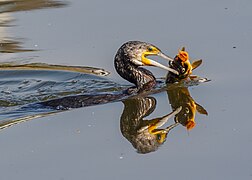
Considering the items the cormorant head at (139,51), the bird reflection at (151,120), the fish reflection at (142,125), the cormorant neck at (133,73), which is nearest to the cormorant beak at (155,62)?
the cormorant head at (139,51)

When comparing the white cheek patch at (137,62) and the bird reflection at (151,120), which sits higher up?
the white cheek patch at (137,62)

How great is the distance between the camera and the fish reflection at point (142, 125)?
7859mm

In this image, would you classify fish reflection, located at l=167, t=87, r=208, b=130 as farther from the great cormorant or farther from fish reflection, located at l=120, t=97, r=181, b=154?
the great cormorant

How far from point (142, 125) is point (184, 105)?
0.67 metres

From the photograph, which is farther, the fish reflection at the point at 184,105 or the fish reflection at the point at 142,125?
the fish reflection at the point at 184,105

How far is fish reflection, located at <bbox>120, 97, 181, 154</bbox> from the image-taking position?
7.86m

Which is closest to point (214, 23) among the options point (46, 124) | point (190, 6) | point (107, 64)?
point (190, 6)

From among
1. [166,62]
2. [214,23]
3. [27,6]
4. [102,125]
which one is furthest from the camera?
[27,6]

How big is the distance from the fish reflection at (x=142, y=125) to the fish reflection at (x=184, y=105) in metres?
0.08

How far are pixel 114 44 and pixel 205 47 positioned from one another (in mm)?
1125

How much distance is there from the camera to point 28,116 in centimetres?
884

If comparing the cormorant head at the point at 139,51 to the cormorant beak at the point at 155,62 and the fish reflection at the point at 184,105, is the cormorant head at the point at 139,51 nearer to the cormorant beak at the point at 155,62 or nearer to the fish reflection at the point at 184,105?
the cormorant beak at the point at 155,62

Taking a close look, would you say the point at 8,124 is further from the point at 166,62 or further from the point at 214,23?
the point at 214,23

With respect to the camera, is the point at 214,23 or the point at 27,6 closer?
the point at 214,23
